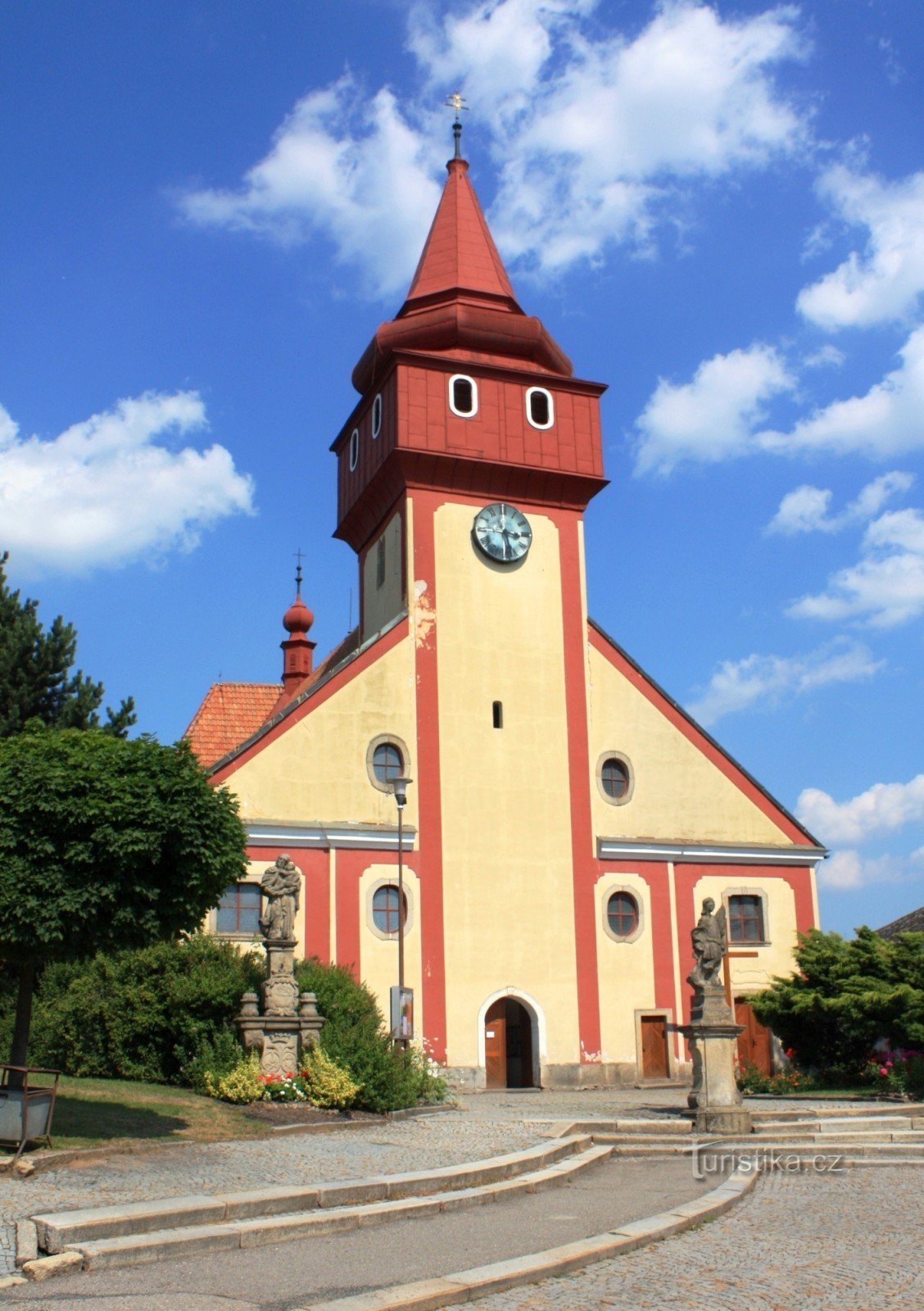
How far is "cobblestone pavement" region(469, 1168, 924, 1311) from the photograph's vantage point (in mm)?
7574

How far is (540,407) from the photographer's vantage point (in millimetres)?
32094

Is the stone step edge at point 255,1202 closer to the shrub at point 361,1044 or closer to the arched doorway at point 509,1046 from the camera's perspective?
the shrub at point 361,1044

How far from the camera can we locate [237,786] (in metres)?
26.3

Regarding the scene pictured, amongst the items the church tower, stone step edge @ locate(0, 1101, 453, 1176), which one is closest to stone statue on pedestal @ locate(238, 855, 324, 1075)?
stone step edge @ locate(0, 1101, 453, 1176)

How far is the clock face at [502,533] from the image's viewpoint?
99.2 feet

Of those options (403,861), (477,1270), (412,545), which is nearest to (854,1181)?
(477,1270)

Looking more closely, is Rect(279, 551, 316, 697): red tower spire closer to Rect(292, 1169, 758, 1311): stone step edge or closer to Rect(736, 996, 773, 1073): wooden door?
Rect(736, 996, 773, 1073): wooden door

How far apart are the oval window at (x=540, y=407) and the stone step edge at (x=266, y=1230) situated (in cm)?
2255

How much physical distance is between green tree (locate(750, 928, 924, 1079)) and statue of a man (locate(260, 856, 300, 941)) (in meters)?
9.69

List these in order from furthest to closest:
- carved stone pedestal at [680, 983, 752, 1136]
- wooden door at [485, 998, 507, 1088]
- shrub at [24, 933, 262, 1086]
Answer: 1. wooden door at [485, 998, 507, 1088]
2. shrub at [24, 933, 262, 1086]
3. carved stone pedestal at [680, 983, 752, 1136]

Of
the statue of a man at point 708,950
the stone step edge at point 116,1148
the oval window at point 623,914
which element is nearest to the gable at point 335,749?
the oval window at point 623,914

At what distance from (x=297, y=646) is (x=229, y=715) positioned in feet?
22.9

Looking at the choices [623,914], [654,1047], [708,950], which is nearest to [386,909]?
[623,914]

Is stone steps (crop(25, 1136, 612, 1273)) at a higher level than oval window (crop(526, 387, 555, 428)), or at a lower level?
lower
